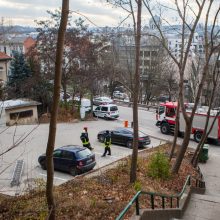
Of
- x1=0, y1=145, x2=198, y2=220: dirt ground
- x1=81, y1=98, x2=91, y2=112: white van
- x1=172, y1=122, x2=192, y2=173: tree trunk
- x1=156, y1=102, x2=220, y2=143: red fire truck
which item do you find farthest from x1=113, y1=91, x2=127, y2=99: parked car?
x1=0, y1=145, x2=198, y2=220: dirt ground

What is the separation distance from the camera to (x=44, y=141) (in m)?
24.9

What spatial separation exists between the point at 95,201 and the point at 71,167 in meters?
7.02

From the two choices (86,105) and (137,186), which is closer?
(137,186)

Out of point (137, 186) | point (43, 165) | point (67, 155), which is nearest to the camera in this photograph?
point (137, 186)

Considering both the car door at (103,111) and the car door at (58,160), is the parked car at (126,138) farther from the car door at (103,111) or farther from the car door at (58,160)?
the car door at (103,111)

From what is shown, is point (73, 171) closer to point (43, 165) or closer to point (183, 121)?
point (43, 165)

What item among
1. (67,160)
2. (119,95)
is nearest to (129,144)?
(67,160)

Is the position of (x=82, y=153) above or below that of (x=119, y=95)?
above

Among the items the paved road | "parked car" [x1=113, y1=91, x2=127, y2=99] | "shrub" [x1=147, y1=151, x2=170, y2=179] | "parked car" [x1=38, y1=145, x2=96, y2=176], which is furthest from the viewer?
"parked car" [x1=113, y1=91, x2=127, y2=99]

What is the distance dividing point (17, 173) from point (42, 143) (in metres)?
7.80

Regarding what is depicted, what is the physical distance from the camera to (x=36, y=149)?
22.5 m

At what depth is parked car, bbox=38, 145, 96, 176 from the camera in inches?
656

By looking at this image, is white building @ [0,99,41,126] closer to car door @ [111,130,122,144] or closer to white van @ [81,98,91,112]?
white van @ [81,98,91,112]

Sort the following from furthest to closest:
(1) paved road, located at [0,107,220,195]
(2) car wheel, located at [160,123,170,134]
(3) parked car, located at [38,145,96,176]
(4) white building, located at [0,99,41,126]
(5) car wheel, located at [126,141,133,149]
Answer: (4) white building, located at [0,99,41,126] → (2) car wheel, located at [160,123,170,134] → (5) car wheel, located at [126,141,133,149] → (3) parked car, located at [38,145,96,176] → (1) paved road, located at [0,107,220,195]
